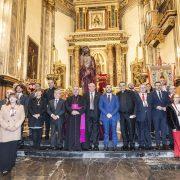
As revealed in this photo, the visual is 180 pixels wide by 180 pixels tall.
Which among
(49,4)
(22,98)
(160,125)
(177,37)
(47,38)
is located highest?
(49,4)

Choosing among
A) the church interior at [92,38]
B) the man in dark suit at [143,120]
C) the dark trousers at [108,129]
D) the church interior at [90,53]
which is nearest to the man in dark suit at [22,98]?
the church interior at [90,53]

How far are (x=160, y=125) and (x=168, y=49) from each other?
6.37 m

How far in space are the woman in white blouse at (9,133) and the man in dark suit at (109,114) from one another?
1.93m

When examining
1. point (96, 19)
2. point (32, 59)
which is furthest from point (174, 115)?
point (96, 19)

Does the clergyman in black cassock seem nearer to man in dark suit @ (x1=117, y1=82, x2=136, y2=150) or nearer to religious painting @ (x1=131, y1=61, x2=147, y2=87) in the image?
man in dark suit @ (x1=117, y1=82, x2=136, y2=150)

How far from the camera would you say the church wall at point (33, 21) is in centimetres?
1161

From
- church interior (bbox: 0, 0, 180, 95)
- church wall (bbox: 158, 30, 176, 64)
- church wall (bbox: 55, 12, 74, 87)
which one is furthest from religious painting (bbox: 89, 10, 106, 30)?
church wall (bbox: 158, 30, 176, 64)

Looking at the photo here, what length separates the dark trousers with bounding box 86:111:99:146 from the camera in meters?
5.24

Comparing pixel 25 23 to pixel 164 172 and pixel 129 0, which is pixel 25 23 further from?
pixel 164 172

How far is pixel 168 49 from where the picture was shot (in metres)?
10.7

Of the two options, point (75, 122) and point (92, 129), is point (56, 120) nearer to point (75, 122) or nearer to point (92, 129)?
point (75, 122)

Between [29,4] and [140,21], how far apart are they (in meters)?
7.21

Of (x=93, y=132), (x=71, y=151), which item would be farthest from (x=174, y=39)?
(x=71, y=151)

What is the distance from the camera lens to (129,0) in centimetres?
1638
